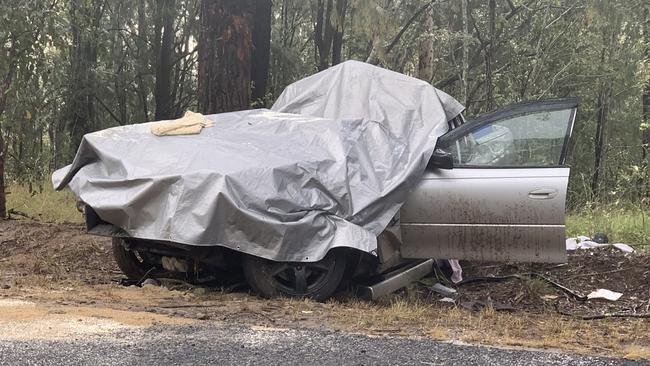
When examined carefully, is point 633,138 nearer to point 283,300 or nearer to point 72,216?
point 72,216

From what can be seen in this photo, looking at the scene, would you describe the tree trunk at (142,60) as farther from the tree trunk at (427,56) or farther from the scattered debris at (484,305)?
the scattered debris at (484,305)

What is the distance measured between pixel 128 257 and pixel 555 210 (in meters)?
3.91

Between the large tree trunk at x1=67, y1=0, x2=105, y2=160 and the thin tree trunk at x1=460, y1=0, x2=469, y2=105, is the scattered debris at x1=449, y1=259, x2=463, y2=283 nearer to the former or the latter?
the thin tree trunk at x1=460, y1=0, x2=469, y2=105

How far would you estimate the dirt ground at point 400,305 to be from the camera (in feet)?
14.7

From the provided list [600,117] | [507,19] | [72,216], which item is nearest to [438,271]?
[72,216]

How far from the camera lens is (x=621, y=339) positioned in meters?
4.48

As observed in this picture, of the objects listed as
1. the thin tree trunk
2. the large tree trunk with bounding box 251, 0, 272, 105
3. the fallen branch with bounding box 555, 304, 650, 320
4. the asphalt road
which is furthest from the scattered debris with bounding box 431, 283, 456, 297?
the thin tree trunk

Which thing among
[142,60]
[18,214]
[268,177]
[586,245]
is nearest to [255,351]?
[268,177]

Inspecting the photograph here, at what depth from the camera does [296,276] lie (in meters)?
5.45

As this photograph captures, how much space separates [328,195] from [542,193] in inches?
72.5

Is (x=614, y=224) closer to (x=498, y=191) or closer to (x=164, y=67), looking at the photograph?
(x=498, y=191)

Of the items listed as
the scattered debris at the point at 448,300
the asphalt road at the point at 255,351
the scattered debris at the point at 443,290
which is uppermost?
the asphalt road at the point at 255,351

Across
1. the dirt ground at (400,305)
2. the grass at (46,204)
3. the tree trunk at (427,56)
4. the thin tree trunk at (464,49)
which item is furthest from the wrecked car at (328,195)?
the tree trunk at (427,56)

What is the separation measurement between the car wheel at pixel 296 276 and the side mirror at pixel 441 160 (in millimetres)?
1227
